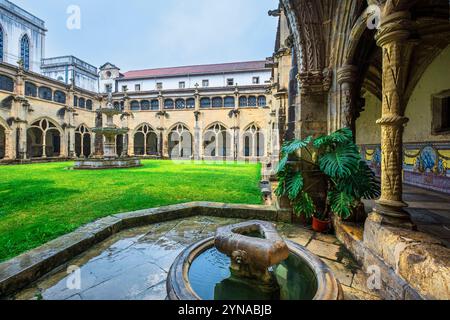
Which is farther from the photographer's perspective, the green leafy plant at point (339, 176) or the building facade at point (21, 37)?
the building facade at point (21, 37)

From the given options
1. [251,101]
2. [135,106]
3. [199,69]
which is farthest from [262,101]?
[135,106]

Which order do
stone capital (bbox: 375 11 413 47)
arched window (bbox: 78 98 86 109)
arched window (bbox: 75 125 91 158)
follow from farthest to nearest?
arched window (bbox: 75 125 91 158) < arched window (bbox: 78 98 86 109) < stone capital (bbox: 375 11 413 47)

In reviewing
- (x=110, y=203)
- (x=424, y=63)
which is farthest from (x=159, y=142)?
(x=424, y=63)

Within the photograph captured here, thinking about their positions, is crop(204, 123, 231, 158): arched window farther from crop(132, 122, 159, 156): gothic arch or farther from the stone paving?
the stone paving

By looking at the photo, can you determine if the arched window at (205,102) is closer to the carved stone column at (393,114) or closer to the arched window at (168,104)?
the arched window at (168,104)

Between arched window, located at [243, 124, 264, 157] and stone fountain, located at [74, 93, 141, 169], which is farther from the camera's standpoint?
arched window, located at [243, 124, 264, 157]

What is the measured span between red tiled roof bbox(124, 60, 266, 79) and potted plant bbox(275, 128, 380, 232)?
2878cm

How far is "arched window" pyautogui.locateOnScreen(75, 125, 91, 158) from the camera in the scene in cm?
2697

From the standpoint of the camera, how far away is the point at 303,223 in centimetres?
414

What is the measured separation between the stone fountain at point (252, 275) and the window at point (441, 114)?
6.71 meters

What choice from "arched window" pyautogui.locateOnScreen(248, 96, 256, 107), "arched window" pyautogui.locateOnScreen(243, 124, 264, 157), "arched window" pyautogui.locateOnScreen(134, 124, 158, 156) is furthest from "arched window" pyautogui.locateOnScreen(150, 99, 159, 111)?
"arched window" pyautogui.locateOnScreen(243, 124, 264, 157)

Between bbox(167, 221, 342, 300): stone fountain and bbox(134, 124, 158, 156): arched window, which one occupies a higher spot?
bbox(134, 124, 158, 156): arched window

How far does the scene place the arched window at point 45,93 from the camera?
22.6 meters

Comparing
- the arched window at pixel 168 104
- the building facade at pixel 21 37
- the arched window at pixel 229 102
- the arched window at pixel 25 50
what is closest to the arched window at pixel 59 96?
the building facade at pixel 21 37
